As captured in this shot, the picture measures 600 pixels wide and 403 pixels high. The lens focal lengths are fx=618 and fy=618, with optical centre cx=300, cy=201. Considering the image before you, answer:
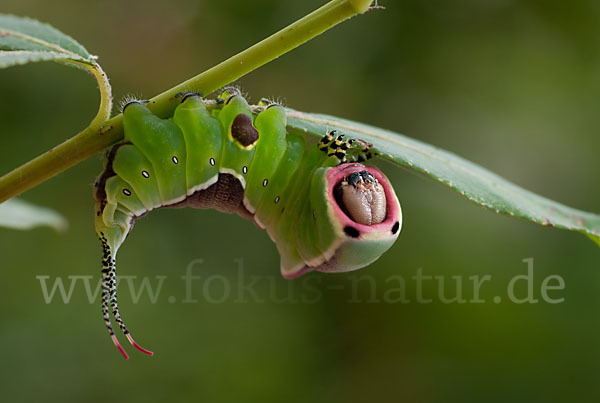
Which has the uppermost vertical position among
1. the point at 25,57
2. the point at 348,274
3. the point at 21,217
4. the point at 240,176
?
the point at 348,274

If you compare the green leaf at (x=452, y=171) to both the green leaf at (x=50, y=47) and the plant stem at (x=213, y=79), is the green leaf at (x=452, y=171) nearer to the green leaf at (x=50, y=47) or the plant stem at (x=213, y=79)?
the plant stem at (x=213, y=79)

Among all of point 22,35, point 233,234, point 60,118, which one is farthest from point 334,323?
point 22,35

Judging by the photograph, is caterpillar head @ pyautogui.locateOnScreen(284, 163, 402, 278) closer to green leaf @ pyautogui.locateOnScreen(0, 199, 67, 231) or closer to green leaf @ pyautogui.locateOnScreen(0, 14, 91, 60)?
green leaf @ pyautogui.locateOnScreen(0, 14, 91, 60)

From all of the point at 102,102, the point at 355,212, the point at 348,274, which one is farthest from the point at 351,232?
the point at 348,274

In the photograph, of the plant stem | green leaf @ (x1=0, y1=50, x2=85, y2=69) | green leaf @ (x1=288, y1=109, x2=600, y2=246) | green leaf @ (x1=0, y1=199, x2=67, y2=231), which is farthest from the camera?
green leaf @ (x1=0, y1=199, x2=67, y2=231)

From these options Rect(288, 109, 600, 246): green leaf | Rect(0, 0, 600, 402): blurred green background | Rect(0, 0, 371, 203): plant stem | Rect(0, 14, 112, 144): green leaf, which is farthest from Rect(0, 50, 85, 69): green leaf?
Rect(0, 0, 600, 402): blurred green background

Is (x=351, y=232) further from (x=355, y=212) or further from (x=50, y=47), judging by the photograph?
(x=50, y=47)

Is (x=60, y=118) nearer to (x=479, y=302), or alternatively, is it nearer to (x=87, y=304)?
(x=87, y=304)
